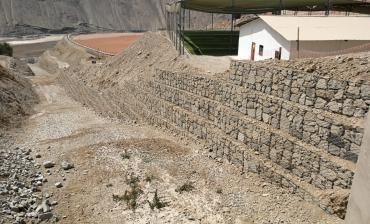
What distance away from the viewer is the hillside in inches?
4503

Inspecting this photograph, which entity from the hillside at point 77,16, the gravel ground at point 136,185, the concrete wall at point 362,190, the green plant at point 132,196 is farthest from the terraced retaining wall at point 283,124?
the hillside at point 77,16

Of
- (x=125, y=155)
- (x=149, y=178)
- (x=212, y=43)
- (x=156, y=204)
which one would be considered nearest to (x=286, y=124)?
(x=156, y=204)

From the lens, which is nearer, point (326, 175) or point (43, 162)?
point (326, 175)

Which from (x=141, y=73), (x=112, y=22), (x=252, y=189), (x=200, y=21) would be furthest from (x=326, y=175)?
(x=112, y=22)

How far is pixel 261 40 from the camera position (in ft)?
68.8

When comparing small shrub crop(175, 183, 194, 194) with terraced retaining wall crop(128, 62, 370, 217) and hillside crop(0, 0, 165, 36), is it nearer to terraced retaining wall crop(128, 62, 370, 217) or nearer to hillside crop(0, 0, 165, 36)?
terraced retaining wall crop(128, 62, 370, 217)

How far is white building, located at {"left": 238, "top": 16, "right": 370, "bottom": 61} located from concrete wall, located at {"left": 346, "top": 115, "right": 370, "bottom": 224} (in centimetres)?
959

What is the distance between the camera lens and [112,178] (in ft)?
44.9

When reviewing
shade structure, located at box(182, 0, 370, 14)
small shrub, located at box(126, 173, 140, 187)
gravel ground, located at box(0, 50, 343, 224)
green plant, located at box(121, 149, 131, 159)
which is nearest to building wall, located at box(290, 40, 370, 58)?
gravel ground, located at box(0, 50, 343, 224)

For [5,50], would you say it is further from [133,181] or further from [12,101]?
[133,181]

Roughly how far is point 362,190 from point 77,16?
127 m

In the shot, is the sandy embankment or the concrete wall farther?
the sandy embankment

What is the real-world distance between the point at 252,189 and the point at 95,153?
6.89 m

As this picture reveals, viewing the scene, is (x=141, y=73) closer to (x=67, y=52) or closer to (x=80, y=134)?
(x=80, y=134)
